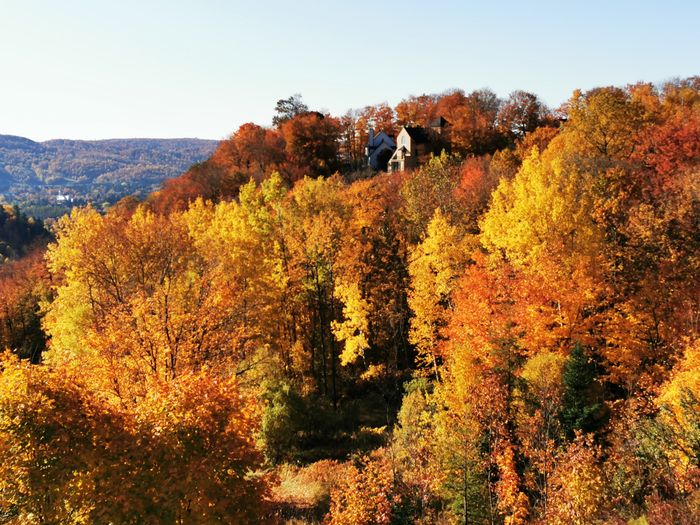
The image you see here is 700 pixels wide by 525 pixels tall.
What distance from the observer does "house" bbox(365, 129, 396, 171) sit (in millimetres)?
78562

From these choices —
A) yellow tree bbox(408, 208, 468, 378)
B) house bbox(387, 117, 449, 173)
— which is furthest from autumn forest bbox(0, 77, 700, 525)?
house bbox(387, 117, 449, 173)

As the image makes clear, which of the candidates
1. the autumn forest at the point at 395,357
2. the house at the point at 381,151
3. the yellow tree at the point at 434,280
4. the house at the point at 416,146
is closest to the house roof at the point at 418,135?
the house at the point at 416,146

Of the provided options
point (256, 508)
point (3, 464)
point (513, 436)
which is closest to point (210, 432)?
point (256, 508)

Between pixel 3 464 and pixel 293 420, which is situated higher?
pixel 3 464

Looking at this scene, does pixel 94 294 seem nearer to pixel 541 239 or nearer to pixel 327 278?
pixel 327 278

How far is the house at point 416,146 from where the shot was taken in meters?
66.9

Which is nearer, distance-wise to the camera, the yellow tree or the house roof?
the yellow tree

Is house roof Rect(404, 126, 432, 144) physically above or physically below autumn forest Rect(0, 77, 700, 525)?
above

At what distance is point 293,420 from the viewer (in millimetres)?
30203

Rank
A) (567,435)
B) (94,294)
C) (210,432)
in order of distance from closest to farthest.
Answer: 1. (210,432)
2. (567,435)
3. (94,294)

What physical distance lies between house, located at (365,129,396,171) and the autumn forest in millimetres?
27173

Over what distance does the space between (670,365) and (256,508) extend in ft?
77.6

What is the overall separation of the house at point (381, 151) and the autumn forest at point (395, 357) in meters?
27.2

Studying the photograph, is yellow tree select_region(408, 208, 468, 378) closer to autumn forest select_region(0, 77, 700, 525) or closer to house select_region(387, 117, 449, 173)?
autumn forest select_region(0, 77, 700, 525)
